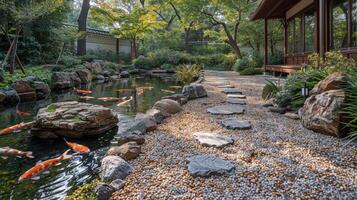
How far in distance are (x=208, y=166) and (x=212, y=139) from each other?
2.86 feet

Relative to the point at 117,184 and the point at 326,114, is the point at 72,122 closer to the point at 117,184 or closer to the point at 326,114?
the point at 117,184

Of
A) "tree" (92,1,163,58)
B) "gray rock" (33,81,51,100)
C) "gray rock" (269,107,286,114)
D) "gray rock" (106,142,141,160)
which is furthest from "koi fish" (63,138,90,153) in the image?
"tree" (92,1,163,58)

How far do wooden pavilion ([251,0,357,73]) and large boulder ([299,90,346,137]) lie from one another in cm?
289

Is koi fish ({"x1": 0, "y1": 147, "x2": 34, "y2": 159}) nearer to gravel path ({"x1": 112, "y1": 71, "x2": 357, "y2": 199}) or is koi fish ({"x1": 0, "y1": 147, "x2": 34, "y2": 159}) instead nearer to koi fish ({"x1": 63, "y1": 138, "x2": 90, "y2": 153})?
koi fish ({"x1": 63, "y1": 138, "x2": 90, "y2": 153})

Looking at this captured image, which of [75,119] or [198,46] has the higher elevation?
[198,46]

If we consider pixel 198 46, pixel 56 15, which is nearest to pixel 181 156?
pixel 56 15

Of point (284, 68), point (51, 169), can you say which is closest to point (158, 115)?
point (51, 169)

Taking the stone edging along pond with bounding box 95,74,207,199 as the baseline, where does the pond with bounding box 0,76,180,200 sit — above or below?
below

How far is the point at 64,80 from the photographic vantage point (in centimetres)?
1080

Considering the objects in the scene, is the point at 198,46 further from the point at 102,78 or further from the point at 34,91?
the point at 34,91

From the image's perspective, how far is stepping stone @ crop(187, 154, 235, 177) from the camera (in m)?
2.52

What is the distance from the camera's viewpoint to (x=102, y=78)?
14.3 m

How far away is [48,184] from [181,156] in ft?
4.56

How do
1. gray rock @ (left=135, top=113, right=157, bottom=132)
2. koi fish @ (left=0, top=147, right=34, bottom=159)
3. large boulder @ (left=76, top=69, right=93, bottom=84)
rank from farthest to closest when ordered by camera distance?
large boulder @ (left=76, top=69, right=93, bottom=84)
gray rock @ (left=135, top=113, right=157, bottom=132)
koi fish @ (left=0, top=147, right=34, bottom=159)
